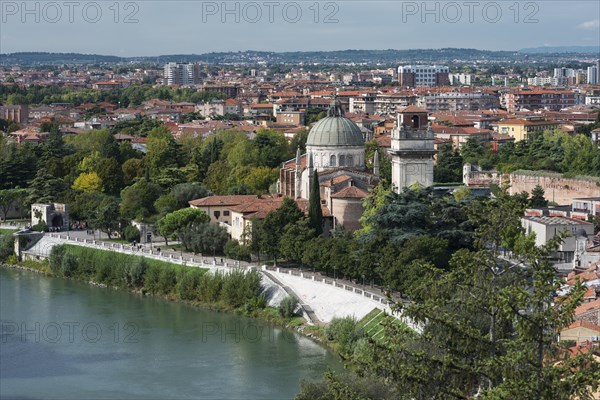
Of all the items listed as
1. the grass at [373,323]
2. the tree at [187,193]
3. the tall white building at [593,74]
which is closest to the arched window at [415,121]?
the tree at [187,193]

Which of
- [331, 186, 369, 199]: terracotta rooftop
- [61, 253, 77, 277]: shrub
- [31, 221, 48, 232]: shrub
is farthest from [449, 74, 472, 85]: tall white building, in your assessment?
[61, 253, 77, 277]: shrub

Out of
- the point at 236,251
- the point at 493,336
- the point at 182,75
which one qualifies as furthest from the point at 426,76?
the point at 493,336

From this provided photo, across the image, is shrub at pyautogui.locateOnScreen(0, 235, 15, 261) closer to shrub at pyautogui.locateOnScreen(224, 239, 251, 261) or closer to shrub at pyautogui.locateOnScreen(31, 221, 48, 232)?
shrub at pyautogui.locateOnScreen(31, 221, 48, 232)

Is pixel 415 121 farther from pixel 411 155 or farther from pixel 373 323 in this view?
pixel 373 323

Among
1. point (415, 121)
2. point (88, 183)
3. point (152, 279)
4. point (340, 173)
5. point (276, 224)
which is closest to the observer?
point (152, 279)

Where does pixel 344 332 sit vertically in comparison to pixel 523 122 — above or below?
below

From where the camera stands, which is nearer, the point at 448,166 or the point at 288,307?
the point at 288,307
